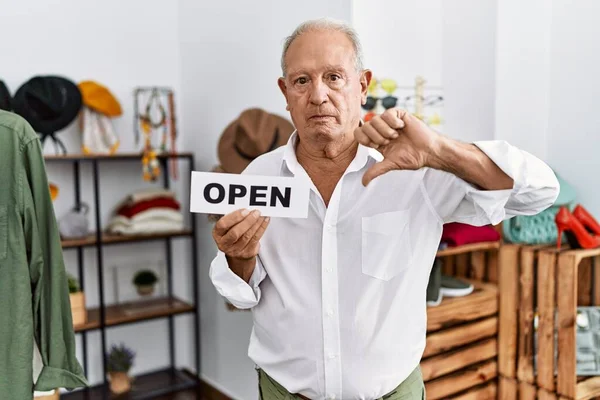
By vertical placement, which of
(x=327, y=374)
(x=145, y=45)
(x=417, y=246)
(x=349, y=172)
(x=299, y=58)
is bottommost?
(x=327, y=374)

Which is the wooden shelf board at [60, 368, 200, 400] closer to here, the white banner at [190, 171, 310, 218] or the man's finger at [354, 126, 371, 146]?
the white banner at [190, 171, 310, 218]

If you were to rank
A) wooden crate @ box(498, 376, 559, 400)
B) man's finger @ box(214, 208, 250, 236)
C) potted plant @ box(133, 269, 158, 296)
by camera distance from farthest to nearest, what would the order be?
potted plant @ box(133, 269, 158, 296), wooden crate @ box(498, 376, 559, 400), man's finger @ box(214, 208, 250, 236)

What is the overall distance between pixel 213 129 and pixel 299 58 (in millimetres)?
1950

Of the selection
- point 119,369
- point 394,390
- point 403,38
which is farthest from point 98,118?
point 394,390

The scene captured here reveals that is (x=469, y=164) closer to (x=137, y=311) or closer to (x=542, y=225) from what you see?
(x=542, y=225)

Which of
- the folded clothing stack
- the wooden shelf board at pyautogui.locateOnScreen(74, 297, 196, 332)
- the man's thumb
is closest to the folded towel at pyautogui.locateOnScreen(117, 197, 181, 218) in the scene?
the folded clothing stack

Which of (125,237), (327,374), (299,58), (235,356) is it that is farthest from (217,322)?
(299,58)

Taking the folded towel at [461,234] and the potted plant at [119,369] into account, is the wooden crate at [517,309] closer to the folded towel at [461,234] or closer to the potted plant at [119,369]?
the folded towel at [461,234]

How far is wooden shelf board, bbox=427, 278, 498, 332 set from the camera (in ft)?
7.34

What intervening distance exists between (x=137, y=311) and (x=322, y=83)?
228 centimetres

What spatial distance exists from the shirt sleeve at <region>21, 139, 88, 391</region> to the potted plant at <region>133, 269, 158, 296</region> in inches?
63.5

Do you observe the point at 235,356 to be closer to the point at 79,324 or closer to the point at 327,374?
the point at 79,324

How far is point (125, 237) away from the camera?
9.96 ft

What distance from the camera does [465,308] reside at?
234 centimetres
